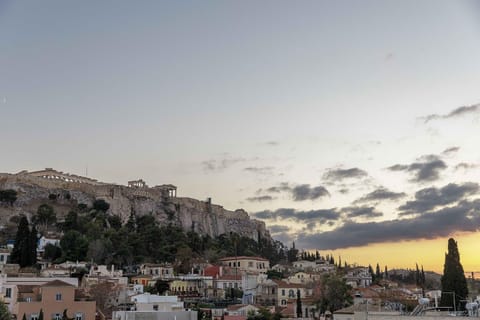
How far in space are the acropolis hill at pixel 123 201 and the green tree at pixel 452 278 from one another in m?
50.5

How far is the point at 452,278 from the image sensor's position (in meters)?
28.2

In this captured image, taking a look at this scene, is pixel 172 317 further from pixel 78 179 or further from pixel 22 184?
pixel 78 179

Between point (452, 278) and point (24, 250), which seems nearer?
point (452, 278)

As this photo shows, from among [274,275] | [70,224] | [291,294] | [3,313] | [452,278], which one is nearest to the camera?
[3,313]

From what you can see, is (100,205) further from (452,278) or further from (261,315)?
(452,278)

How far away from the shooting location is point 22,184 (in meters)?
71.9

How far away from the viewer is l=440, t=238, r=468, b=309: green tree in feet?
89.8

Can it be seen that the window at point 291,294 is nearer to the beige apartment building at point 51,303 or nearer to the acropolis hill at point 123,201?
the beige apartment building at point 51,303

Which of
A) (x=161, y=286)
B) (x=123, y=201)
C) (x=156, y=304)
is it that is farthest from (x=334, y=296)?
(x=123, y=201)

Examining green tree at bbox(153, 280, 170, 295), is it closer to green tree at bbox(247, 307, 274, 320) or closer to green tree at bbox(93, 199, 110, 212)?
green tree at bbox(247, 307, 274, 320)

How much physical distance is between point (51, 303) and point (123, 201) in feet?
165

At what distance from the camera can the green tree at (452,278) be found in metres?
27.4

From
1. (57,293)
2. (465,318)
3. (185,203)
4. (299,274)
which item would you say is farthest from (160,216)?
(465,318)

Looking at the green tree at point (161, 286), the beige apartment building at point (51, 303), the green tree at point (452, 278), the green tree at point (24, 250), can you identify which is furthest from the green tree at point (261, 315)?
→ the green tree at point (24, 250)
